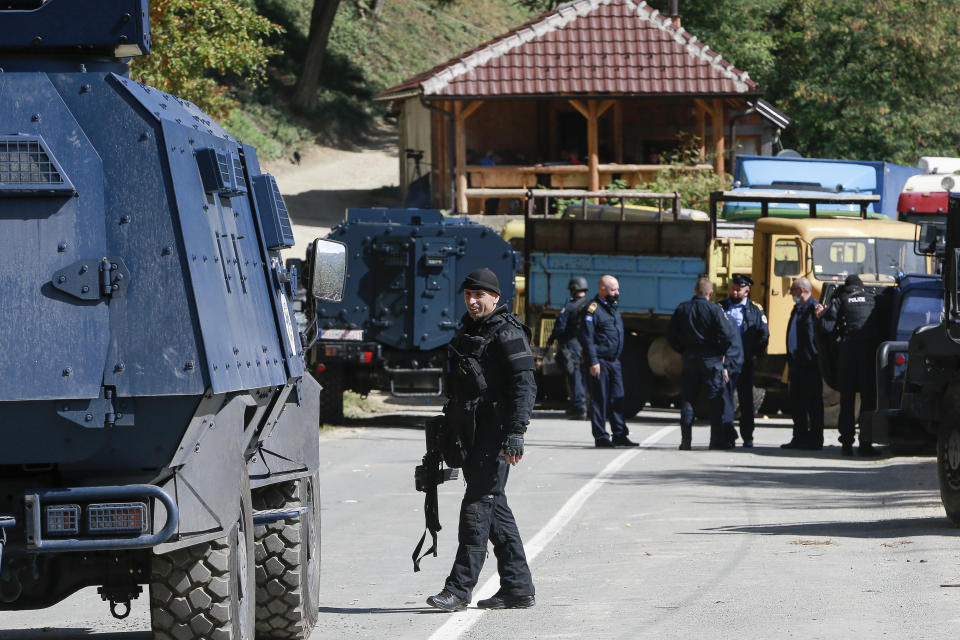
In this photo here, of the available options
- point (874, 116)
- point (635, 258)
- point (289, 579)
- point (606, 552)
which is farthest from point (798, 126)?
point (289, 579)

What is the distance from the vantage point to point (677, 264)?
902 inches

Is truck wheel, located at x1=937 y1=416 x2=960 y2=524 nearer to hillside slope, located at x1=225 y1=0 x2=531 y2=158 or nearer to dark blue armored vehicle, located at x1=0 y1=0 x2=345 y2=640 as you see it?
dark blue armored vehicle, located at x1=0 y1=0 x2=345 y2=640

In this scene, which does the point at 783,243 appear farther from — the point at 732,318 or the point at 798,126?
the point at 798,126

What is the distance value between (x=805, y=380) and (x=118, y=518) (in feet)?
45.9

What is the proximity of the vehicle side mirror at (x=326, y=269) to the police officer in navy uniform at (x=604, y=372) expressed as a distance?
425 inches

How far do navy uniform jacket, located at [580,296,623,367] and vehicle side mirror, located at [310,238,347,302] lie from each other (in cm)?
1084

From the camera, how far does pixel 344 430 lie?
70.8ft

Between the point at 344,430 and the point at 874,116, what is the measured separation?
23.6 metres

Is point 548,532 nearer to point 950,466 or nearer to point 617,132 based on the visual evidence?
point 950,466

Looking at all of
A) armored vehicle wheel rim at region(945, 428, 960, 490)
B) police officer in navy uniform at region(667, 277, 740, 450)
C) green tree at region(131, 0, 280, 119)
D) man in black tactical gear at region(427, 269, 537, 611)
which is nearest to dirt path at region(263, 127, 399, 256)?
green tree at region(131, 0, 280, 119)

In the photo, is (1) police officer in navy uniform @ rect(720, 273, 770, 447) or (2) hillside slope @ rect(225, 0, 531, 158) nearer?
(1) police officer in navy uniform @ rect(720, 273, 770, 447)

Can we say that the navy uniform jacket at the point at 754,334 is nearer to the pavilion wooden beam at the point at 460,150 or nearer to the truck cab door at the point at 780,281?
the truck cab door at the point at 780,281

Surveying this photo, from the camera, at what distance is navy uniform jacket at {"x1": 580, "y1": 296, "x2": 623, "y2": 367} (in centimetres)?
1891

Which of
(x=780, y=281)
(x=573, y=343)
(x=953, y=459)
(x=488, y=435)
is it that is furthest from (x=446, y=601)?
(x=780, y=281)
